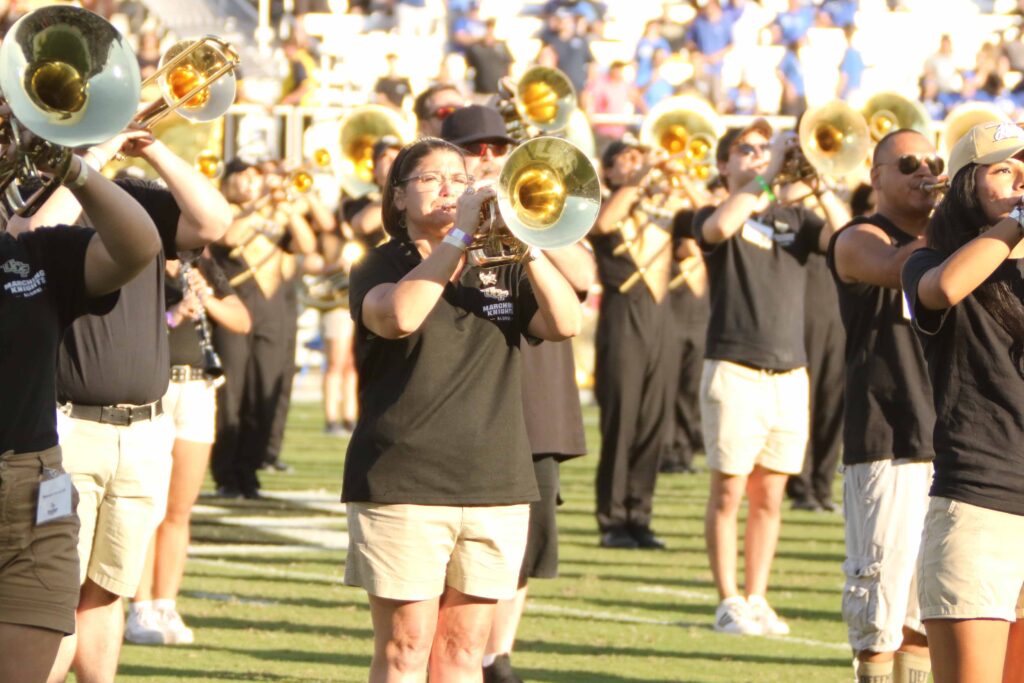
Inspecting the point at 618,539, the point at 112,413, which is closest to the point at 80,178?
the point at 112,413

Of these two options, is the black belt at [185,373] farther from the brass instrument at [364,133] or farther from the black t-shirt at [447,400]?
the brass instrument at [364,133]

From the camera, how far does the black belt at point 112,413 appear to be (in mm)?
5500

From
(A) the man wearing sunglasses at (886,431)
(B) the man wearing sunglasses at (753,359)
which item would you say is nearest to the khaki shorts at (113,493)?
→ (A) the man wearing sunglasses at (886,431)

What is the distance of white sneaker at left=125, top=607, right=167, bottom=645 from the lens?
7.37m

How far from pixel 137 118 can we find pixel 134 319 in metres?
0.89

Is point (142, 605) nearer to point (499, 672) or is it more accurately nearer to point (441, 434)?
point (499, 672)

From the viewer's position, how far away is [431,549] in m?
4.62

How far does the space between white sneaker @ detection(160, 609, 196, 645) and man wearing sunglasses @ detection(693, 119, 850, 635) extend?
7.23 ft

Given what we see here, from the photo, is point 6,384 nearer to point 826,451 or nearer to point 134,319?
point 134,319

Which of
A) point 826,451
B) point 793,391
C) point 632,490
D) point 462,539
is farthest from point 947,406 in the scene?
point 826,451

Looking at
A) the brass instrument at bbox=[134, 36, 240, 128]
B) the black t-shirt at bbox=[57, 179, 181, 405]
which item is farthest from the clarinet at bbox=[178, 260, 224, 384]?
the brass instrument at bbox=[134, 36, 240, 128]

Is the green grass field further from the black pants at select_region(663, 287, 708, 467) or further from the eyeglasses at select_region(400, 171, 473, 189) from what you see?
the eyeglasses at select_region(400, 171, 473, 189)

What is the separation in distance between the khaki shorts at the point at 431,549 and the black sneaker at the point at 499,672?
1.49 meters

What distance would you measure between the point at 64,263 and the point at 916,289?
2.04 m
